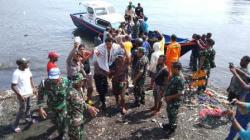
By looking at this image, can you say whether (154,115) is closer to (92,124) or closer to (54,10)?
(92,124)

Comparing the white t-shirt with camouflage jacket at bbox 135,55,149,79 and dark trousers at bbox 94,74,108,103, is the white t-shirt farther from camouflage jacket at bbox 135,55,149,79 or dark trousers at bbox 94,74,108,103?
camouflage jacket at bbox 135,55,149,79

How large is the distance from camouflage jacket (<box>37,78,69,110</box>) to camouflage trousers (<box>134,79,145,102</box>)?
126 inches

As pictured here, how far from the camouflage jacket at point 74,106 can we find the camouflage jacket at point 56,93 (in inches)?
8.8

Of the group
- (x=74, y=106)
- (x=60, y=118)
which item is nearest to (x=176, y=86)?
(x=74, y=106)

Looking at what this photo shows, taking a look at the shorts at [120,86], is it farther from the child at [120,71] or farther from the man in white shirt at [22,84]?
the man in white shirt at [22,84]

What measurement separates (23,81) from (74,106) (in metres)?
2.09

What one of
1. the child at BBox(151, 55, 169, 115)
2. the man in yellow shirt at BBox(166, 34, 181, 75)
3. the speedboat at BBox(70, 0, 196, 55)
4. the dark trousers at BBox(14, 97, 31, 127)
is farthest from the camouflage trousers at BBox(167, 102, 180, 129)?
the speedboat at BBox(70, 0, 196, 55)

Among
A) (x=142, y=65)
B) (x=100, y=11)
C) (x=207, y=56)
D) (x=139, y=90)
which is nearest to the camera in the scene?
(x=142, y=65)

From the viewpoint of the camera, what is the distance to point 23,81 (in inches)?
319

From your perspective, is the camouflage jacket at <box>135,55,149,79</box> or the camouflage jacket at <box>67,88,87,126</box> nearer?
the camouflage jacket at <box>67,88,87,126</box>

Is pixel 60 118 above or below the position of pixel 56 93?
below

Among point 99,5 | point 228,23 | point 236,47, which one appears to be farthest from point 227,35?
point 99,5

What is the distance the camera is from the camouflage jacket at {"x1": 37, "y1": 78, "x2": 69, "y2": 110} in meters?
6.91

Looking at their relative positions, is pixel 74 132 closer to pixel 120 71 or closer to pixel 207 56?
pixel 120 71
